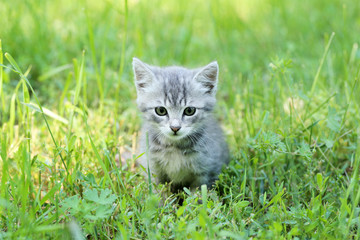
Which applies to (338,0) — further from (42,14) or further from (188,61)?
(42,14)

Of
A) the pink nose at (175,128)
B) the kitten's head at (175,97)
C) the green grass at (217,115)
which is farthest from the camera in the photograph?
the kitten's head at (175,97)

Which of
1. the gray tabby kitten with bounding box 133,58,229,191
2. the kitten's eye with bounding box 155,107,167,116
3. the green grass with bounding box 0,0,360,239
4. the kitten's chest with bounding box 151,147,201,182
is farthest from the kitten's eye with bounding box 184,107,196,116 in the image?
the green grass with bounding box 0,0,360,239

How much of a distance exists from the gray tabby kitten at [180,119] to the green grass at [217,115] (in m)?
0.18

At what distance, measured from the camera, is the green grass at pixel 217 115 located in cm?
217

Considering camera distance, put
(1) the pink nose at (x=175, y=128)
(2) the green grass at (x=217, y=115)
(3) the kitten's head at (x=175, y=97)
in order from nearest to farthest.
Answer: (2) the green grass at (x=217, y=115) → (1) the pink nose at (x=175, y=128) → (3) the kitten's head at (x=175, y=97)

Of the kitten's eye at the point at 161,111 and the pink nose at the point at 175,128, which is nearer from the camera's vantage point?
the pink nose at the point at 175,128

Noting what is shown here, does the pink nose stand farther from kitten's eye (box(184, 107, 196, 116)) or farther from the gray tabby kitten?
kitten's eye (box(184, 107, 196, 116))

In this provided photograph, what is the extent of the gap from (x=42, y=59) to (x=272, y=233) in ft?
11.2

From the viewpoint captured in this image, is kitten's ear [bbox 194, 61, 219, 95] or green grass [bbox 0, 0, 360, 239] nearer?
green grass [bbox 0, 0, 360, 239]

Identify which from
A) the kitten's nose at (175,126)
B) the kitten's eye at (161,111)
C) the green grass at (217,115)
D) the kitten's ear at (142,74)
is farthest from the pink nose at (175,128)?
the kitten's ear at (142,74)

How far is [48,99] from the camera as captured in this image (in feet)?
13.5

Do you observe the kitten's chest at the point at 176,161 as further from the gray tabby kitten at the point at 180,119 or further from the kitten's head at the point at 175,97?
the kitten's head at the point at 175,97

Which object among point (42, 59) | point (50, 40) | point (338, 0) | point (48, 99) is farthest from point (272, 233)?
point (338, 0)

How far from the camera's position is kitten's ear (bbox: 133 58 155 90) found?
2924 mm
